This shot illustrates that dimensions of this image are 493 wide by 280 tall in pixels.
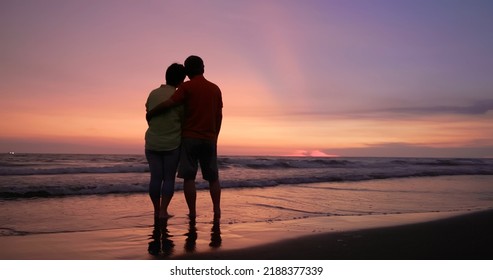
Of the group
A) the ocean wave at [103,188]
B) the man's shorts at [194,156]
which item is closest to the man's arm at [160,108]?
the man's shorts at [194,156]

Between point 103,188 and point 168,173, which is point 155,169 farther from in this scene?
point 103,188

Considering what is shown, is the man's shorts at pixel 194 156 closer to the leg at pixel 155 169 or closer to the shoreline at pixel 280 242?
the leg at pixel 155 169

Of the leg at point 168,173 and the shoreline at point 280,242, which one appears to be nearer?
the shoreline at point 280,242

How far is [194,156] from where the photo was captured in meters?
4.63

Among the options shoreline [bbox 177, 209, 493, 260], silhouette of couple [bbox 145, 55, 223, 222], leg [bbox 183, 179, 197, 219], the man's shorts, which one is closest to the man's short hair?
silhouette of couple [bbox 145, 55, 223, 222]

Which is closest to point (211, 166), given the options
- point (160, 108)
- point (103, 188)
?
point (160, 108)

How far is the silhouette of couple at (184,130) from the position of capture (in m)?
4.53

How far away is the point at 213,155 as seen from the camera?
4.70 m

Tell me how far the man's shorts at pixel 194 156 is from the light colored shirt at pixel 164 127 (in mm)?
127

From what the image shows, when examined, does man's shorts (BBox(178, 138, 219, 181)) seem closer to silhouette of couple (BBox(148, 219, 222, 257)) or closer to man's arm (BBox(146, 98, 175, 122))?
man's arm (BBox(146, 98, 175, 122))

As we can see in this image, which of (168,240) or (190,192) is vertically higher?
(190,192)

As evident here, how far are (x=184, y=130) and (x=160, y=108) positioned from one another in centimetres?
34
